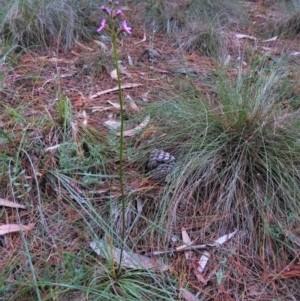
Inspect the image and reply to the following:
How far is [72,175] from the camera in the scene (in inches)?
68.9

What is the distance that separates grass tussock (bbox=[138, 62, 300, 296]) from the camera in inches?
62.0

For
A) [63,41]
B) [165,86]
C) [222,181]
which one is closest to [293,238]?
[222,181]

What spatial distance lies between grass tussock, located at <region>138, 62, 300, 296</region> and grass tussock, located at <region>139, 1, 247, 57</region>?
1219 mm

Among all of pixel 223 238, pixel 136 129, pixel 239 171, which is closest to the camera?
pixel 223 238

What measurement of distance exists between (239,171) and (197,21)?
2.24 metres

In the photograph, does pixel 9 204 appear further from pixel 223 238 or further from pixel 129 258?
pixel 223 238

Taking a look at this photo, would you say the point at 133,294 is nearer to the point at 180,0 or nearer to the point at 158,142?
the point at 158,142

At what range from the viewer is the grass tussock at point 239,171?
1.57 meters

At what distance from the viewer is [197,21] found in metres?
3.54

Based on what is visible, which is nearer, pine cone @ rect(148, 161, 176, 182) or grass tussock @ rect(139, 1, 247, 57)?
pine cone @ rect(148, 161, 176, 182)

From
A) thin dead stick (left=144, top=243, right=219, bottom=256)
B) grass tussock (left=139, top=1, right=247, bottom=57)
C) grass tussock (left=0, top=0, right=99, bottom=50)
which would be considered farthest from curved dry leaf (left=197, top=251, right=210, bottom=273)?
grass tussock (left=0, top=0, right=99, bottom=50)

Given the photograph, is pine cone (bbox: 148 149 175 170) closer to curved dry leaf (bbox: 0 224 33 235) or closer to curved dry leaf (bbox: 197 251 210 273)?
curved dry leaf (bbox: 197 251 210 273)

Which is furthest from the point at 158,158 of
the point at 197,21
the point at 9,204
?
the point at 197,21

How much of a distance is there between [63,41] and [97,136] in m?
1.38
